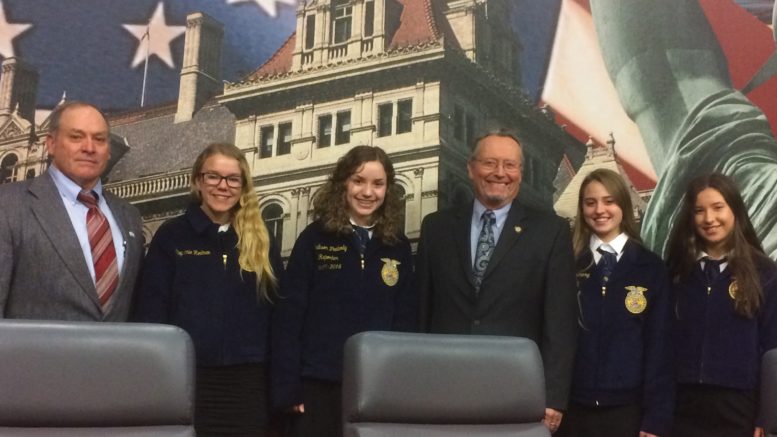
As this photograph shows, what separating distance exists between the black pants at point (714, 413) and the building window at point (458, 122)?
5.21 feet

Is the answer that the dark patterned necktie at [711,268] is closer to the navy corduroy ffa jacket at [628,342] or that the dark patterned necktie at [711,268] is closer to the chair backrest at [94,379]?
the navy corduroy ffa jacket at [628,342]

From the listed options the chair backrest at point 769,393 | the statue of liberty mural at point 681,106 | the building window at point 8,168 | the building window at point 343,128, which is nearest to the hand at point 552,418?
the chair backrest at point 769,393

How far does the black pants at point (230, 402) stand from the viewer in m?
2.32

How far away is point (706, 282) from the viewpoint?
2.60 meters

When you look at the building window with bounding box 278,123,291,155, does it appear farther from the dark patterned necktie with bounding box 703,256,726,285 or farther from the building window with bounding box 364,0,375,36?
the dark patterned necktie with bounding box 703,256,726,285

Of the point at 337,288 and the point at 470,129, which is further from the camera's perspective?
the point at 470,129

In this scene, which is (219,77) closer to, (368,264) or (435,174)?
(435,174)

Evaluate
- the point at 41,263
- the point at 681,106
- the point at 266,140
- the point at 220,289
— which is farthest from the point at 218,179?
the point at 681,106

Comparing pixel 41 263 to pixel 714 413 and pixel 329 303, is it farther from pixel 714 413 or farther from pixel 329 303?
pixel 714 413

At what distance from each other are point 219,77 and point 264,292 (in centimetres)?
163

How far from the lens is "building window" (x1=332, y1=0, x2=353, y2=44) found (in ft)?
12.5

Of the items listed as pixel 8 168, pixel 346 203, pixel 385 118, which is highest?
pixel 385 118

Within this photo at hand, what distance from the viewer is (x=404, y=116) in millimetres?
3688

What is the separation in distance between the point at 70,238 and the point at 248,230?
0.54 metres
